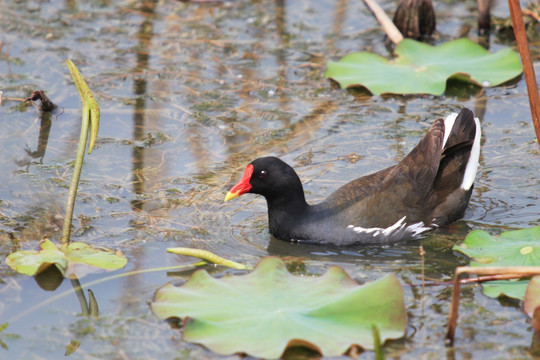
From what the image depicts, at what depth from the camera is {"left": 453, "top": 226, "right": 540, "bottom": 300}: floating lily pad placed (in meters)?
3.95

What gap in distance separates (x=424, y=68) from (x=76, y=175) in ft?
11.1

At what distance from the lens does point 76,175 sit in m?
4.30

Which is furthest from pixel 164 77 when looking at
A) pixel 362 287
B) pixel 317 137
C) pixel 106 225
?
pixel 362 287

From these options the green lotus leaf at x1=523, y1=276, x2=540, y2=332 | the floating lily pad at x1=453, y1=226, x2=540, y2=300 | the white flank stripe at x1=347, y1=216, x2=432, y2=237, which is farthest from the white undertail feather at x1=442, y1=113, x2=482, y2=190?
the green lotus leaf at x1=523, y1=276, x2=540, y2=332

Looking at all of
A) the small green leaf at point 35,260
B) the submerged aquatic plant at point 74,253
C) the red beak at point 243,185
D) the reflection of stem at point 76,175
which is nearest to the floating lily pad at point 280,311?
the submerged aquatic plant at point 74,253

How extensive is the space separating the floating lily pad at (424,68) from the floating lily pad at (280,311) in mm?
2886

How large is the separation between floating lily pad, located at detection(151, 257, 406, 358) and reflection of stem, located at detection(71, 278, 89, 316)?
38 centimetres

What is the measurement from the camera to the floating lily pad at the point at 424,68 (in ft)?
21.2

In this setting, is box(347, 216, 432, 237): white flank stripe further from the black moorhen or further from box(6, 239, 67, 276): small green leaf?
box(6, 239, 67, 276): small green leaf

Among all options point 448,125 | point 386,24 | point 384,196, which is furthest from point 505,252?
point 386,24

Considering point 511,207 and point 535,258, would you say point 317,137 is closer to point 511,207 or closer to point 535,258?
point 511,207

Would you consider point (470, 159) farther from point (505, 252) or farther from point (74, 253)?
point (74, 253)

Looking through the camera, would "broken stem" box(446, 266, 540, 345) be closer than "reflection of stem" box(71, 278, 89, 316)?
Yes

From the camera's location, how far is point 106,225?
493 cm
